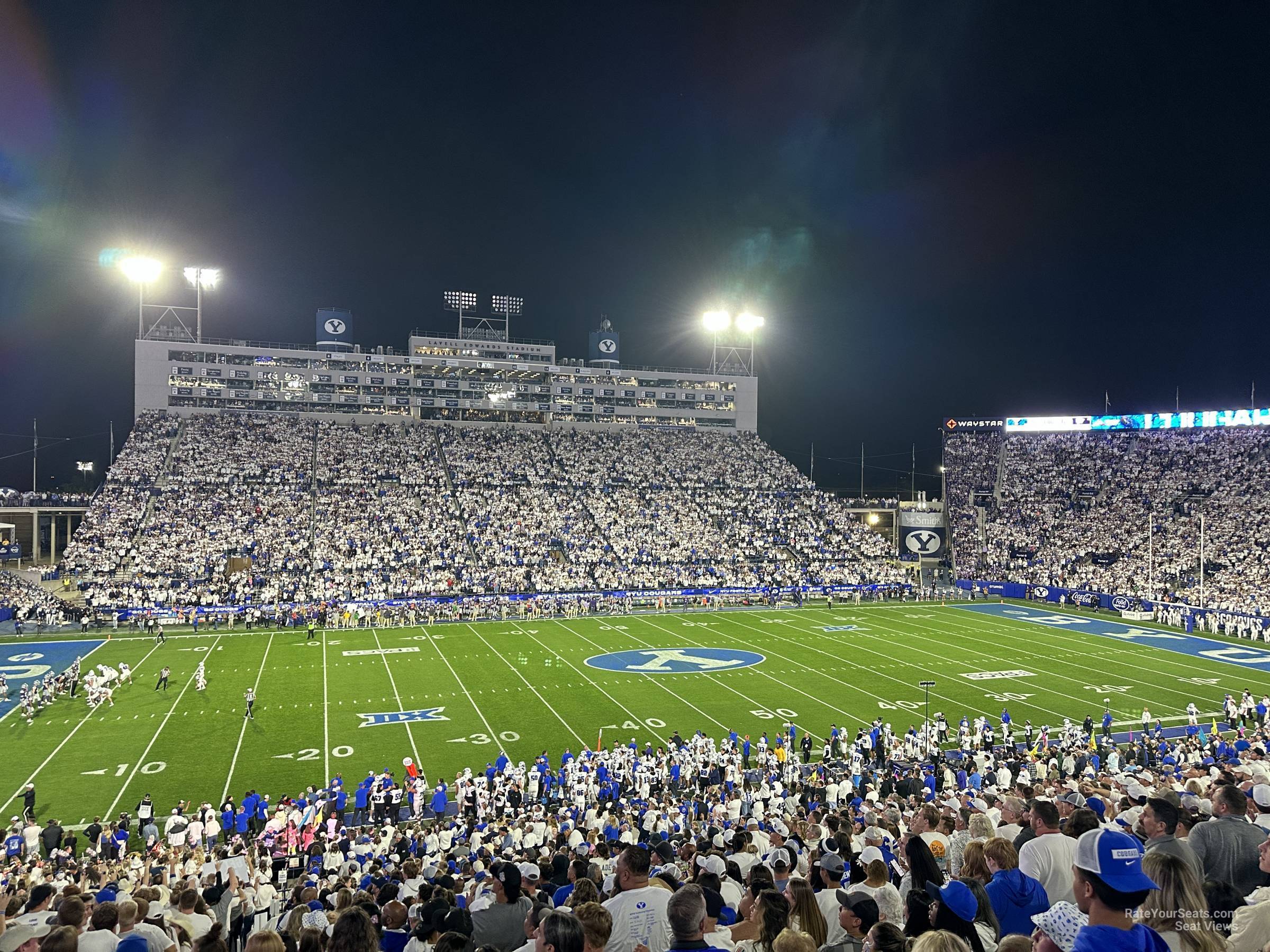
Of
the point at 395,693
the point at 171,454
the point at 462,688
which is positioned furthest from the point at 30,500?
the point at 462,688

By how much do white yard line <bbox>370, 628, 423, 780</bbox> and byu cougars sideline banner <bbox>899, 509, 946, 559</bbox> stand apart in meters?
39.5

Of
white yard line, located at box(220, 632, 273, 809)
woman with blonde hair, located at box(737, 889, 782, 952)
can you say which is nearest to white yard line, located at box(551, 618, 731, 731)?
white yard line, located at box(220, 632, 273, 809)

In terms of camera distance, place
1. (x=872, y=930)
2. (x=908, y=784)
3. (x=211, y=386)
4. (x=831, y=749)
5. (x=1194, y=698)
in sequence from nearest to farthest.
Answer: (x=872, y=930) < (x=908, y=784) < (x=831, y=749) < (x=1194, y=698) < (x=211, y=386)

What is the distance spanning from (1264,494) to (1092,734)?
1516 inches

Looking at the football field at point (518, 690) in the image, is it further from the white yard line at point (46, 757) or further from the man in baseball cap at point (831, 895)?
the man in baseball cap at point (831, 895)

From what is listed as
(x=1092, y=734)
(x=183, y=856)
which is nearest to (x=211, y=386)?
(x=183, y=856)

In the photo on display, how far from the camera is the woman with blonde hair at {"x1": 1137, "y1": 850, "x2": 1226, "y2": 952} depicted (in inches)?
132

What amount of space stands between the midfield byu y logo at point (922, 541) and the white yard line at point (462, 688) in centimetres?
3826

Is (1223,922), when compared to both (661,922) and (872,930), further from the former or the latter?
(661,922)

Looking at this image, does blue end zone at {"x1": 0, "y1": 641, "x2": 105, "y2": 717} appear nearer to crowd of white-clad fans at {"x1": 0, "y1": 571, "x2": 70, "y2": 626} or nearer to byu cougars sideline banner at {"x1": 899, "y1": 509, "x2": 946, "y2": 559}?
crowd of white-clad fans at {"x1": 0, "y1": 571, "x2": 70, "y2": 626}

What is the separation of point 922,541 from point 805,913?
5995 centimetres

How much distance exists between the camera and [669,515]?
186 ft

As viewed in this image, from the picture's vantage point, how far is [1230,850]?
5492 millimetres

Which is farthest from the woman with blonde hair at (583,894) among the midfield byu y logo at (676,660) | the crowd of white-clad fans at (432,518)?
the crowd of white-clad fans at (432,518)
